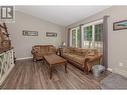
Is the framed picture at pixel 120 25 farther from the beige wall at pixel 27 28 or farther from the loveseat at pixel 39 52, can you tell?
the beige wall at pixel 27 28

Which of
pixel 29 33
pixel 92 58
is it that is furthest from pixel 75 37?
pixel 92 58

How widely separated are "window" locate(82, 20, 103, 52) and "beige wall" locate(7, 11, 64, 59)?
8.48 feet

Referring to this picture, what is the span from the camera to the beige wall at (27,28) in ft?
19.5

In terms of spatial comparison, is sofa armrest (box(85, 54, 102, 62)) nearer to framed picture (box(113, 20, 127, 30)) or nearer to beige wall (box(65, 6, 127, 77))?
beige wall (box(65, 6, 127, 77))

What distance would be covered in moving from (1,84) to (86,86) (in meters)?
2.20

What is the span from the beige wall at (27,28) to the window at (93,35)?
2.58 meters

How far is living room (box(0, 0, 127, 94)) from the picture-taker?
9.61 feet

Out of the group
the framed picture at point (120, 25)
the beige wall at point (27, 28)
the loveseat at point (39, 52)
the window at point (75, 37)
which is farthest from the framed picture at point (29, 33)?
the framed picture at point (120, 25)

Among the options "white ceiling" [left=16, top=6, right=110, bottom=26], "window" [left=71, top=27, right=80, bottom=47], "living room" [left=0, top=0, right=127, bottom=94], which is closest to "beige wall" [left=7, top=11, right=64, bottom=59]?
"living room" [left=0, top=0, right=127, bottom=94]

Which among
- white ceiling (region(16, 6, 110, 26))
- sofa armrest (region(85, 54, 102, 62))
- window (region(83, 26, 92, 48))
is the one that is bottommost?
sofa armrest (region(85, 54, 102, 62))

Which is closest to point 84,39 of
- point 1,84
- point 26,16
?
point 26,16

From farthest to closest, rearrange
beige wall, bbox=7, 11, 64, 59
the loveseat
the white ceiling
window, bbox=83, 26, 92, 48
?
1. beige wall, bbox=7, 11, 64, 59
2. the loveseat
3. window, bbox=83, 26, 92, 48
4. the white ceiling

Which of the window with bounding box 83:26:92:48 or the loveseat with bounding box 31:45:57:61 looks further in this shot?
the loveseat with bounding box 31:45:57:61

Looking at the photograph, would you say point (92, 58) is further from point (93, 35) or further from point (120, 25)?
point (93, 35)
